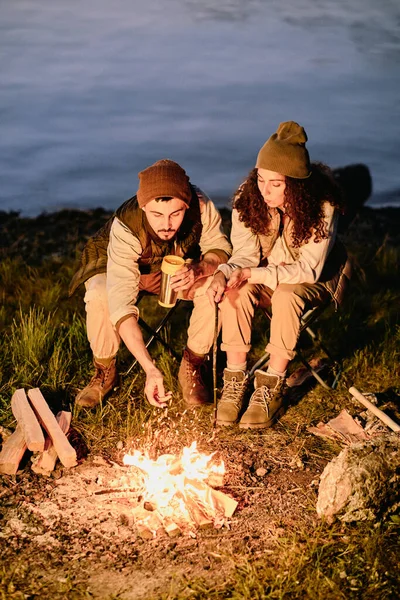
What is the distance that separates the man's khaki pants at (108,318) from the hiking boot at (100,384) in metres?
0.09

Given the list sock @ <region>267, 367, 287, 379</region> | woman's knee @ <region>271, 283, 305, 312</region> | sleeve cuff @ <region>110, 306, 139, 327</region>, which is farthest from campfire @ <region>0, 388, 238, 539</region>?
woman's knee @ <region>271, 283, 305, 312</region>

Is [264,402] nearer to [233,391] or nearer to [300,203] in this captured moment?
[233,391]

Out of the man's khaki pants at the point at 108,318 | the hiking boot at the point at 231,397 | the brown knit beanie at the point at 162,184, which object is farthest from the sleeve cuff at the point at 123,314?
the hiking boot at the point at 231,397

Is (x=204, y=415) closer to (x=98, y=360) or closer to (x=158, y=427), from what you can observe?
(x=158, y=427)

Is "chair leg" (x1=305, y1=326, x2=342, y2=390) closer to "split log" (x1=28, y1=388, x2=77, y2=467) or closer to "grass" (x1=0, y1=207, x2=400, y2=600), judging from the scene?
"grass" (x1=0, y1=207, x2=400, y2=600)

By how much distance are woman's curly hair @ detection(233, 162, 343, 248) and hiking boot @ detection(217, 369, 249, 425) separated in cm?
82

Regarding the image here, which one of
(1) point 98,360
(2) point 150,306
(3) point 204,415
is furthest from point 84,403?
(2) point 150,306

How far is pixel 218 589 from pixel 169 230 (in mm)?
1842

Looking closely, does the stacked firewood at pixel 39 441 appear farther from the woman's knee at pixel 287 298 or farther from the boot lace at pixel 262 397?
the woman's knee at pixel 287 298

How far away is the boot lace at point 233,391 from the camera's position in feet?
14.6

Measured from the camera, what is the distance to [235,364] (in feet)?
14.7

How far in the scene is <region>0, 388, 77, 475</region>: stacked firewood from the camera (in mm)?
3822

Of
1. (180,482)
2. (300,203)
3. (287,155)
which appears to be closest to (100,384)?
(180,482)

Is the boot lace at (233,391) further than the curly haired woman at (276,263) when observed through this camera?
Yes
